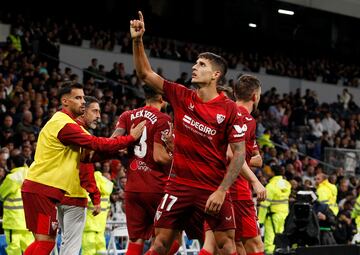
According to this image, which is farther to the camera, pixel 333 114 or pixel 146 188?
pixel 333 114

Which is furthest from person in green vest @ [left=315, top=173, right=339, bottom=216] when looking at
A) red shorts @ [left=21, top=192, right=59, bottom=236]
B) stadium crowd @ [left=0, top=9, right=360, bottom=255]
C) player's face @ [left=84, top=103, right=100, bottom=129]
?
red shorts @ [left=21, top=192, right=59, bottom=236]

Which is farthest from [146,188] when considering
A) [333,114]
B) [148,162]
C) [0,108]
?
[333,114]

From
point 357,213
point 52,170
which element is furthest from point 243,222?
point 357,213

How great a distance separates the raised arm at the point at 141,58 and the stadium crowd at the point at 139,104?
7151 millimetres

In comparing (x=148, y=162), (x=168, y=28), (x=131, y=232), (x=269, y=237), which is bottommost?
(x=269, y=237)

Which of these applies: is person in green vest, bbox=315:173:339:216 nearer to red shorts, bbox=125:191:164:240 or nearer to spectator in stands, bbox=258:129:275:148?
spectator in stands, bbox=258:129:275:148

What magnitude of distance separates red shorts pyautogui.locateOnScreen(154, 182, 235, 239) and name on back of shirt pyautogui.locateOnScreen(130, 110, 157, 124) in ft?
5.51

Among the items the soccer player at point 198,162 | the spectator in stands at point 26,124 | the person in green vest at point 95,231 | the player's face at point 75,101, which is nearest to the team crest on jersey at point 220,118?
the soccer player at point 198,162

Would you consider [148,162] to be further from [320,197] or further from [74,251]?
[320,197]

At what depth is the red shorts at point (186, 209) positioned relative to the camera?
24.3ft

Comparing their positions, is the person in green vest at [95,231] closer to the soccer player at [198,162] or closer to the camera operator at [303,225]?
the camera operator at [303,225]

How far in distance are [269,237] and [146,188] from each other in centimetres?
1032

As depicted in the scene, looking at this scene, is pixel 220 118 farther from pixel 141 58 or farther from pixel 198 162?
pixel 141 58

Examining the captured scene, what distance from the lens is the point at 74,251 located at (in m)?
9.75
